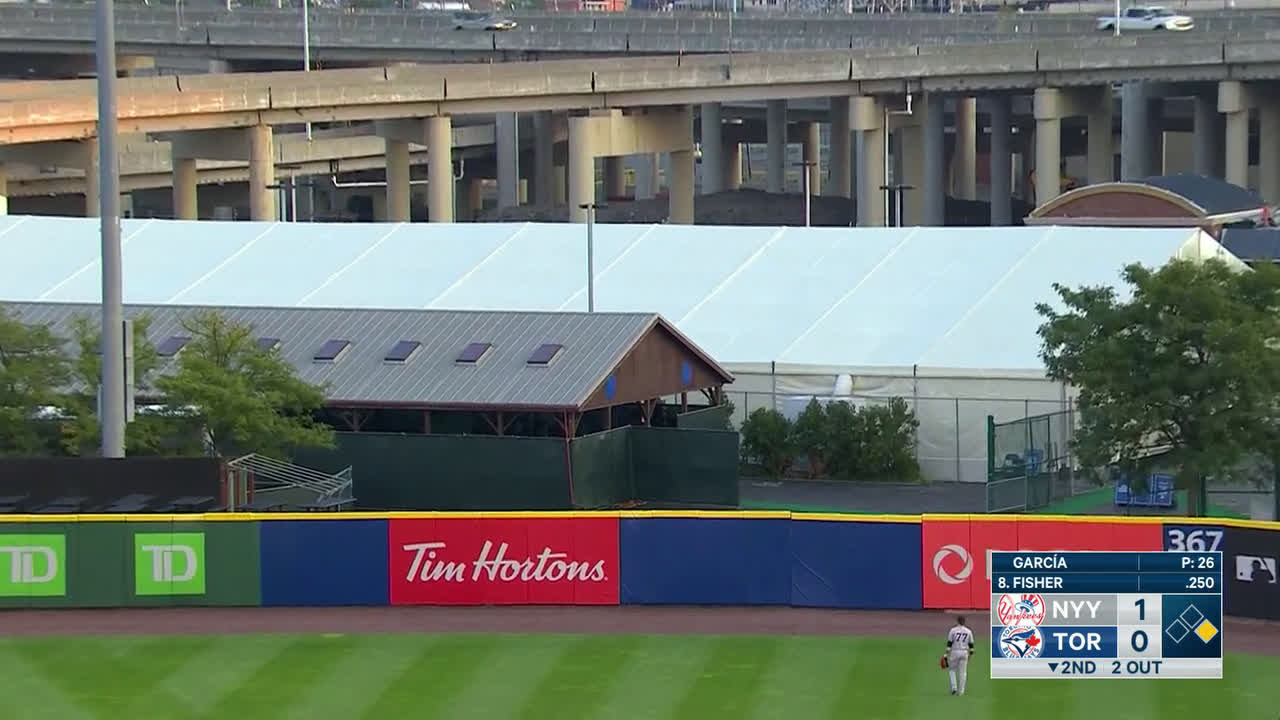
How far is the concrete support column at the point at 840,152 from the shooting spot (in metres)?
127

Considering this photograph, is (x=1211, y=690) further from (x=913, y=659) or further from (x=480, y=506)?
(x=480, y=506)

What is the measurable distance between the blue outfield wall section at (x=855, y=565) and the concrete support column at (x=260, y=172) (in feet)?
197

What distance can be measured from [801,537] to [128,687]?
431 inches

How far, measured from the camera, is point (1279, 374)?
39.3 meters

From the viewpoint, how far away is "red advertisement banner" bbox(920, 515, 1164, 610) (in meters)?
34.5

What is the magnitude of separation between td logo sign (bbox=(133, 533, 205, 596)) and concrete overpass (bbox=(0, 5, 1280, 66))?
92292 mm

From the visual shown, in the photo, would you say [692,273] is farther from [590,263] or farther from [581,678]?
[581,678]

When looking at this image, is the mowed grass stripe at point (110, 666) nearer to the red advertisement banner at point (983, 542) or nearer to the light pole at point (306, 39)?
the red advertisement banner at point (983, 542)

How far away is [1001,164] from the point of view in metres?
126

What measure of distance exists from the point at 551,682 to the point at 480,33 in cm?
10190

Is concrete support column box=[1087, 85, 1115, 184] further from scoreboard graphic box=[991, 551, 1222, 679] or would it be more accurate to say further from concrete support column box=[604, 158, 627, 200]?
scoreboard graphic box=[991, 551, 1222, 679]

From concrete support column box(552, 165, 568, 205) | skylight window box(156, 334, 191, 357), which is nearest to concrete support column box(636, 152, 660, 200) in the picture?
concrete support column box(552, 165, 568, 205)

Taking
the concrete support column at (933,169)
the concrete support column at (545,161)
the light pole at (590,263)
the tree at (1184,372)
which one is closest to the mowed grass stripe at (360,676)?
the tree at (1184,372)

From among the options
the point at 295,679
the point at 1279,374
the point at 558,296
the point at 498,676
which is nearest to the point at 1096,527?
the point at 1279,374
